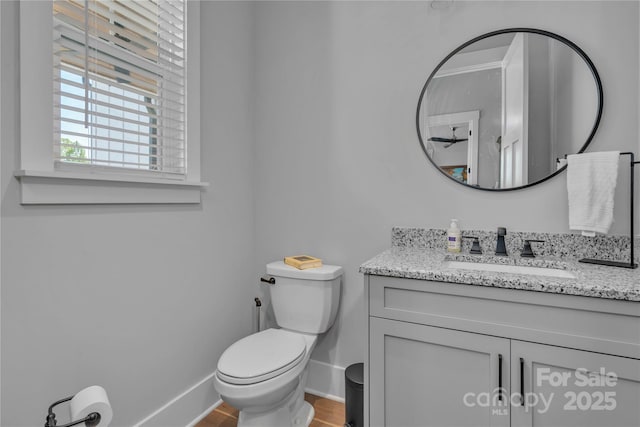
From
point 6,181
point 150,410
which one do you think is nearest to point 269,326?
point 150,410

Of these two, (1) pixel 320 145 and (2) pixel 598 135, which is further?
(1) pixel 320 145

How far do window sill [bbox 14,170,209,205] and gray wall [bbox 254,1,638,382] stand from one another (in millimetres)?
663

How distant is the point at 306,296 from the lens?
180 cm

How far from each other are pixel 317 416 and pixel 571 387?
1214 mm

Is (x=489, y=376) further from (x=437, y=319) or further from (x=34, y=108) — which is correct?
(x=34, y=108)

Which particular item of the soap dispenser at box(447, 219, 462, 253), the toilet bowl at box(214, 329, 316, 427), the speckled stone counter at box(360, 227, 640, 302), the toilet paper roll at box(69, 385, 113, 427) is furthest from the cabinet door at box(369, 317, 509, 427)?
the toilet paper roll at box(69, 385, 113, 427)

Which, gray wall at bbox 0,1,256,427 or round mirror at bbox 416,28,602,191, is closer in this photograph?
gray wall at bbox 0,1,256,427

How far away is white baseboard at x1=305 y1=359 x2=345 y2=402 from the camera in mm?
1952

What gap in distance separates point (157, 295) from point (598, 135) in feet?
6.62

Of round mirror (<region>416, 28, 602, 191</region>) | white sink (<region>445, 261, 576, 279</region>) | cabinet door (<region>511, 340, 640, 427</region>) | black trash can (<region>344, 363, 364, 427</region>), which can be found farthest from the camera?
black trash can (<region>344, 363, 364, 427</region>)

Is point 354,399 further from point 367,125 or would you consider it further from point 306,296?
point 367,125

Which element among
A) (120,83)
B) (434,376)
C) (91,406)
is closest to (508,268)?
(434,376)

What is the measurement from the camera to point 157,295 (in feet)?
5.07

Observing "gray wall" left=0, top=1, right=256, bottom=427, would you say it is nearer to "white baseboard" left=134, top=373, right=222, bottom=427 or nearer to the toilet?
"white baseboard" left=134, top=373, right=222, bottom=427
